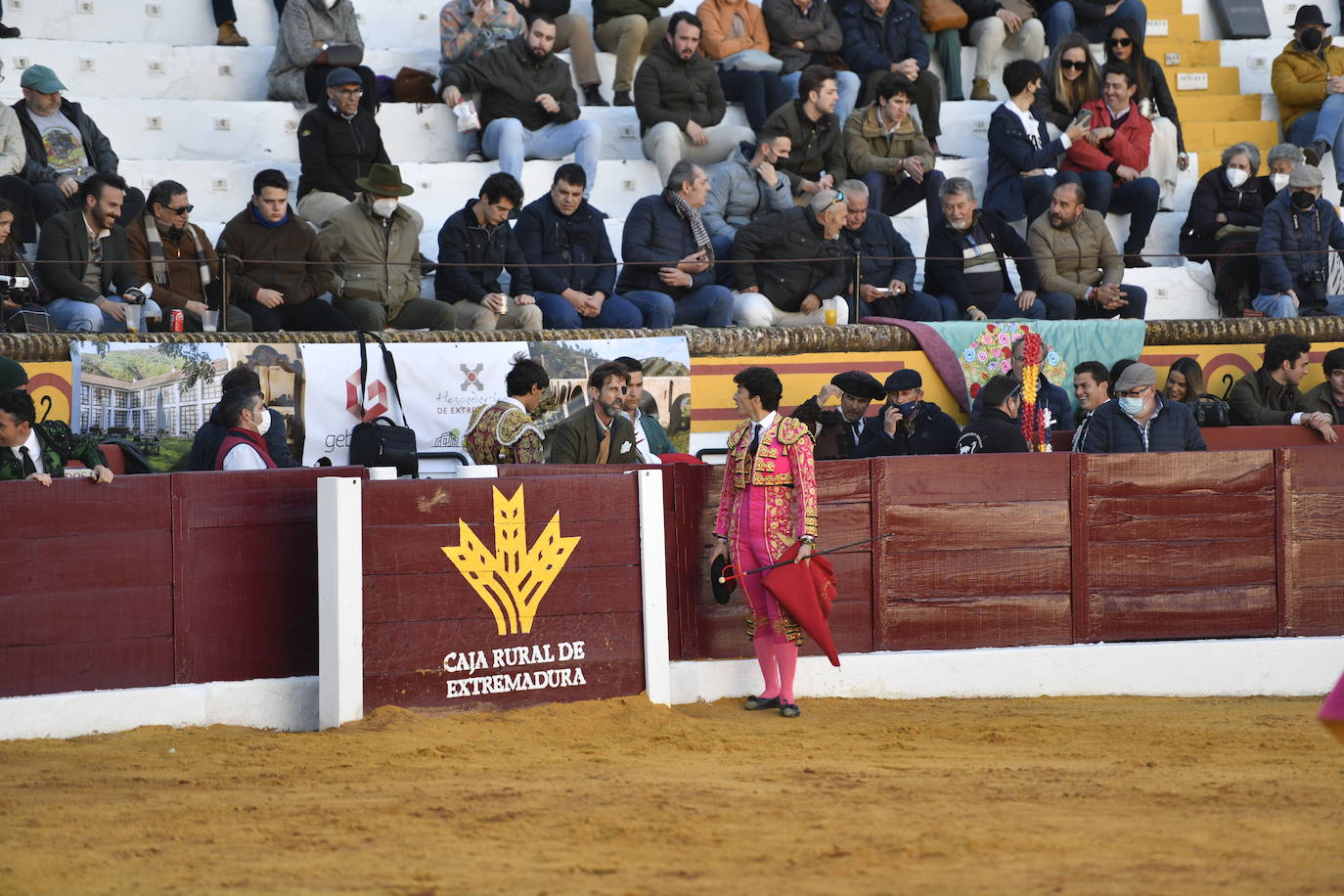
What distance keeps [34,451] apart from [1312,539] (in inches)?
235

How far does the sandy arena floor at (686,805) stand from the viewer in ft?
14.5

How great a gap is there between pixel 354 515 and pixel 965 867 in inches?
129

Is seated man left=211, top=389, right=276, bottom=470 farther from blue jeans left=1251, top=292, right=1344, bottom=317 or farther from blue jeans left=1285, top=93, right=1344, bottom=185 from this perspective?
blue jeans left=1285, top=93, right=1344, bottom=185

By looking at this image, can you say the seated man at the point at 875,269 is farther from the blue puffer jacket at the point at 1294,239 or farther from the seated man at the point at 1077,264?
the blue puffer jacket at the point at 1294,239

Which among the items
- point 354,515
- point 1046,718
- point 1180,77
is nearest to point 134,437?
point 354,515

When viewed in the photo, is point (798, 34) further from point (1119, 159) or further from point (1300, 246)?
point (1300, 246)

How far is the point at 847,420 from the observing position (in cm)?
928

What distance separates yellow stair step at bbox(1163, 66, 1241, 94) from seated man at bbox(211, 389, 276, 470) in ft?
30.5

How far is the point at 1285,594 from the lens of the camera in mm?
8453

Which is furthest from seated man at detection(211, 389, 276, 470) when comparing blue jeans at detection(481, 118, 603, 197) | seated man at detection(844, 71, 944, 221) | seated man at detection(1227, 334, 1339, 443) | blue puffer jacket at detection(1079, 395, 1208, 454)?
seated man at detection(1227, 334, 1339, 443)

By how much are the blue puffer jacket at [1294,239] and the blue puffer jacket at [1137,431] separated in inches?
123

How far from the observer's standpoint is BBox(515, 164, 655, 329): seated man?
9969mm

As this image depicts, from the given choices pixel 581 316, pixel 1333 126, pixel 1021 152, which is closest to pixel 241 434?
pixel 581 316

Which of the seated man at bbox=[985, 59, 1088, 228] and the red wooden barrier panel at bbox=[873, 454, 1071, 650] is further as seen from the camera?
the seated man at bbox=[985, 59, 1088, 228]
